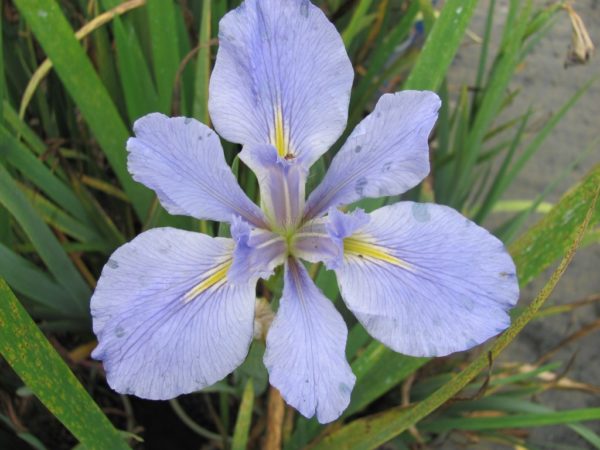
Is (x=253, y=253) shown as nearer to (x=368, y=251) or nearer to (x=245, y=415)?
(x=368, y=251)

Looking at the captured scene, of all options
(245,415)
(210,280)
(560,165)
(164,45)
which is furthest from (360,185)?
(560,165)

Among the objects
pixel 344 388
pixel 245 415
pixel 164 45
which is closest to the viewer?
pixel 344 388

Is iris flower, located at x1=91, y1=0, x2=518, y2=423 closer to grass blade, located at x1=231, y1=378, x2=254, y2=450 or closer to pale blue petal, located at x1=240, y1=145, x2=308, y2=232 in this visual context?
pale blue petal, located at x1=240, y1=145, x2=308, y2=232

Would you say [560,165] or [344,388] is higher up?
[344,388]

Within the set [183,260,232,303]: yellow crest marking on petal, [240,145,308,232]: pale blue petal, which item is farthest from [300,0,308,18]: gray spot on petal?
[183,260,232,303]: yellow crest marking on petal

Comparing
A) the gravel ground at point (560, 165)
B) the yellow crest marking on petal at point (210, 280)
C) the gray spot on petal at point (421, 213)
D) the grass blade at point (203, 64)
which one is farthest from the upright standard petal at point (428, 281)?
the gravel ground at point (560, 165)

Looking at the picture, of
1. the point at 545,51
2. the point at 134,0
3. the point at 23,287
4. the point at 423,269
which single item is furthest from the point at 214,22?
the point at 545,51
